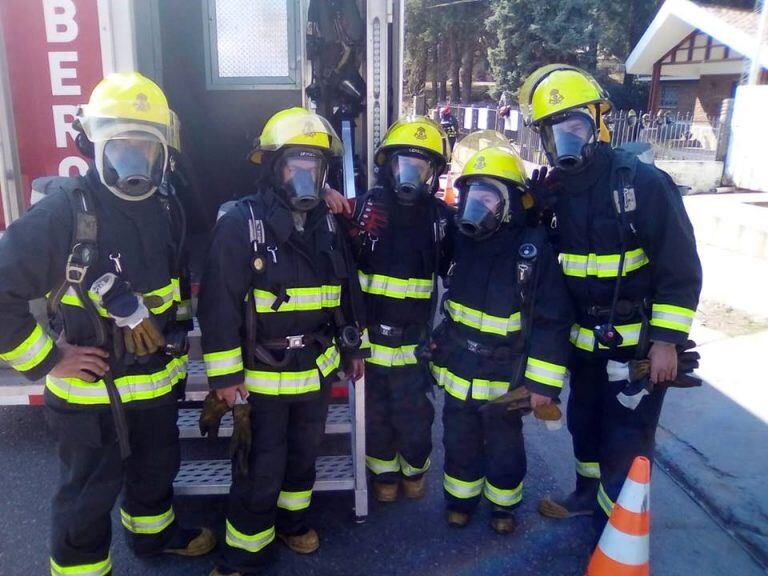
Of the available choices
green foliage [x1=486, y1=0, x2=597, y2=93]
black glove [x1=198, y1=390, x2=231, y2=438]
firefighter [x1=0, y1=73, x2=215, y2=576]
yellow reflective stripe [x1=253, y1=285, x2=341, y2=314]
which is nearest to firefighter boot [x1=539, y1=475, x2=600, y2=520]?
yellow reflective stripe [x1=253, y1=285, x2=341, y2=314]

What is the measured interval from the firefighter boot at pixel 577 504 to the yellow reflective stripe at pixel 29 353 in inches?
99.3

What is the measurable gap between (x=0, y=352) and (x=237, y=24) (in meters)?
3.90

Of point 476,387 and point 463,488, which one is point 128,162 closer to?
point 476,387

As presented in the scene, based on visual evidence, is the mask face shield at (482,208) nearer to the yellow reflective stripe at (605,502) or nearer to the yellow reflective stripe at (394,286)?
the yellow reflective stripe at (394,286)

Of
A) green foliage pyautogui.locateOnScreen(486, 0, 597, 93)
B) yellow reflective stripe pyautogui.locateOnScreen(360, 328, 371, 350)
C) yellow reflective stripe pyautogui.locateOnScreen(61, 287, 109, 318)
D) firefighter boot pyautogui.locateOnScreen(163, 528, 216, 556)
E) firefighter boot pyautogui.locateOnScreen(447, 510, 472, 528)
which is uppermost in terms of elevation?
green foliage pyautogui.locateOnScreen(486, 0, 597, 93)

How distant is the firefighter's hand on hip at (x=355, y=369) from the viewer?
3172mm

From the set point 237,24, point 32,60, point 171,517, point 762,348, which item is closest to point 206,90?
point 237,24

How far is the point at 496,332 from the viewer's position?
10.1 feet

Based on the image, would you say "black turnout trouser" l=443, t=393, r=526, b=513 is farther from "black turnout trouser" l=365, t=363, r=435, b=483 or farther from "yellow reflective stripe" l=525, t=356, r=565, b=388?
"yellow reflective stripe" l=525, t=356, r=565, b=388

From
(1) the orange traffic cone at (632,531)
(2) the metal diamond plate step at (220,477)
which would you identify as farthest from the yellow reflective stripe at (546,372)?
(2) the metal diamond plate step at (220,477)

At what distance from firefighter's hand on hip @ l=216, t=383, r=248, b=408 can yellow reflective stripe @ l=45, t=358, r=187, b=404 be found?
0.66 ft

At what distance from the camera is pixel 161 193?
2736 mm

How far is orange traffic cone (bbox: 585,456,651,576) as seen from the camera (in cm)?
261

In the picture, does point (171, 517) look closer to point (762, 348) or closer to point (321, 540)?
point (321, 540)
